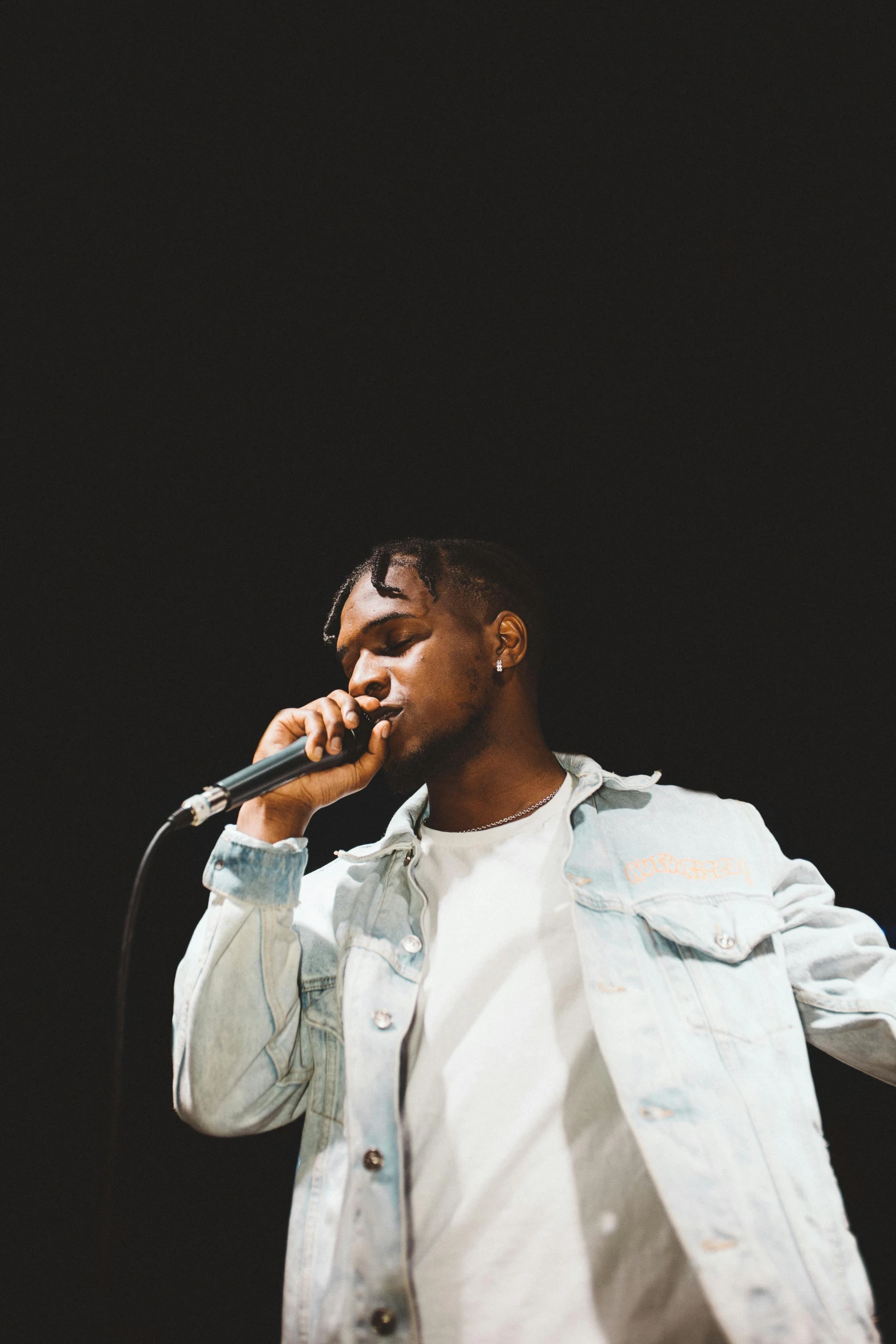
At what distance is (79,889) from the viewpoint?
1.84 metres

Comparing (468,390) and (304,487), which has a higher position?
(468,390)

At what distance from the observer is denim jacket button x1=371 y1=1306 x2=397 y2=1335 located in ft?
3.60

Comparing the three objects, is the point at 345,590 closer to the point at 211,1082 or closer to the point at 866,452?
the point at 211,1082

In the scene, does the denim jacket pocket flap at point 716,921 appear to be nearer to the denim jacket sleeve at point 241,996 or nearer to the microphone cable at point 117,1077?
Answer: the denim jacket sleeve at point 241,996

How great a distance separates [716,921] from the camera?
1.31 meters

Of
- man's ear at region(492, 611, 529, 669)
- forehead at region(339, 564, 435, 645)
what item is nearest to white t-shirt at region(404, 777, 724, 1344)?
man's ear at region(492, 611, 529, 669)

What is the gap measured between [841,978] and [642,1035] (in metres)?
0.41

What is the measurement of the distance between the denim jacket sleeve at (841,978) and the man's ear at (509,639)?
2.60ft

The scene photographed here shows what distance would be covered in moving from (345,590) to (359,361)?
2.41ft

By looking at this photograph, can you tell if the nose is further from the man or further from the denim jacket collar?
the denim jacket collar

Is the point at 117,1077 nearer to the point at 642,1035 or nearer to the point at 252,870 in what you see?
the point at 252,870

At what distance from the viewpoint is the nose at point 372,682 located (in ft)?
5.27

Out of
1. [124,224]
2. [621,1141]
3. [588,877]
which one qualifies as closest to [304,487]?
[124,224]

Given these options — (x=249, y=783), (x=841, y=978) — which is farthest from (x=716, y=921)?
(x=249, y=783)
